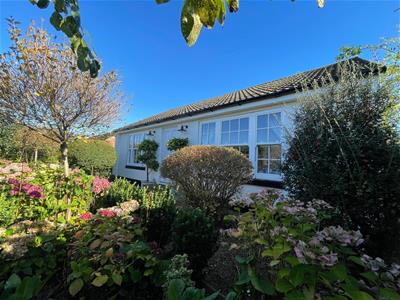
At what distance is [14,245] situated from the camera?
7.49 feet

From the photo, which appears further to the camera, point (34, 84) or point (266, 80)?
point (266, 80)

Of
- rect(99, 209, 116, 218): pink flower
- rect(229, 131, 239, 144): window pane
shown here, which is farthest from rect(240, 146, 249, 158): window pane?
rect(99, 209, 116, 218): pink flower

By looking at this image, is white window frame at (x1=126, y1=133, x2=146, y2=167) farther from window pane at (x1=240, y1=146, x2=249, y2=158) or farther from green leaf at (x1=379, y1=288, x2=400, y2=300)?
green leaf at (x1=379, y1=288, x2=400, y2=300)

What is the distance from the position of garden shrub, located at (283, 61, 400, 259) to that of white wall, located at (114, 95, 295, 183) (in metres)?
0.83

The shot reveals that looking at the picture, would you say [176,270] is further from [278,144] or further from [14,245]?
[278,144]

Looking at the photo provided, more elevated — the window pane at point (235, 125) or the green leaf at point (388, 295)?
the window pane at point (235, 125)

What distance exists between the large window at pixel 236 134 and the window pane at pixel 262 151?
0.50 metres

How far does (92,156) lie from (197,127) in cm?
867

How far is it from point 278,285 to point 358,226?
108 inches

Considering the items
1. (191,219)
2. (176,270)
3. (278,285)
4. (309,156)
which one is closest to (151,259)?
(176,270)

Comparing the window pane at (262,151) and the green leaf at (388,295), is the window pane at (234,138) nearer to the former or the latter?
the window pane at (262,151)

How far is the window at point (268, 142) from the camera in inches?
274

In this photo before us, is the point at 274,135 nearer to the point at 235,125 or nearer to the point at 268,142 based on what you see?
the point at 268,142

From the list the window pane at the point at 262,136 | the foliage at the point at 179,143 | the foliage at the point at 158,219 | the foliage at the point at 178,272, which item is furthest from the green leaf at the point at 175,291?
the foliage at the point at 179,143
